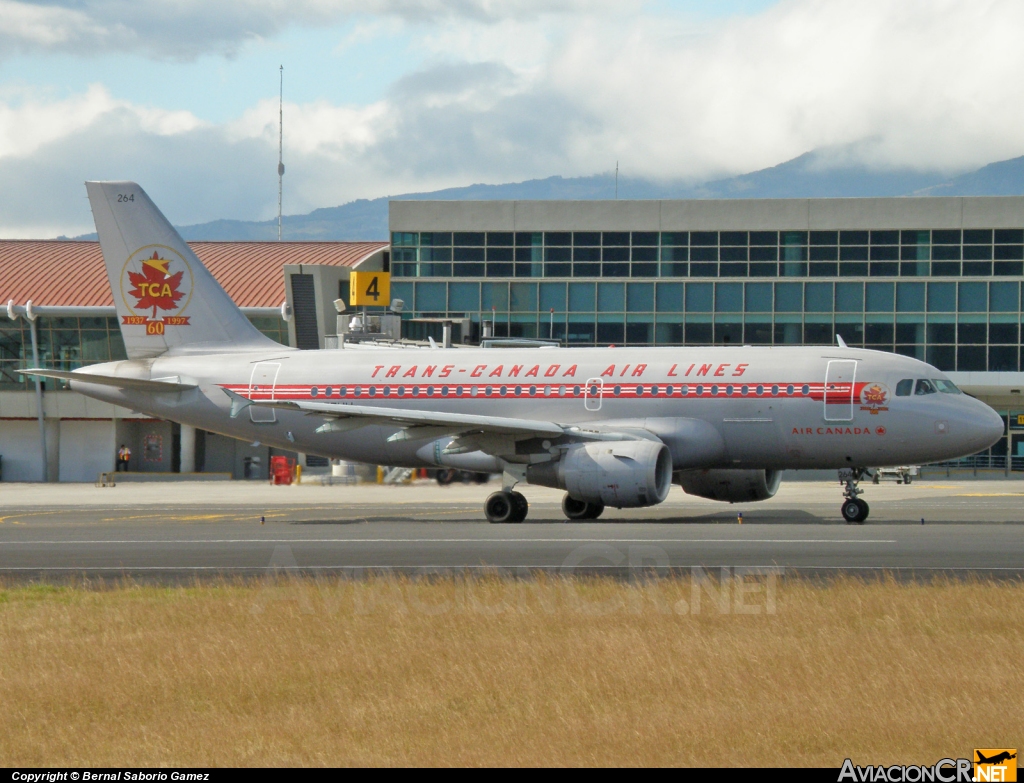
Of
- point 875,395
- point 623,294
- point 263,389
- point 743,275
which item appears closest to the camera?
point 875,395

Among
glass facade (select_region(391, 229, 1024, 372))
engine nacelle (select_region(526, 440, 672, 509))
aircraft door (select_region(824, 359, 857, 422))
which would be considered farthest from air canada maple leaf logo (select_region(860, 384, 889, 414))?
glass facade (select_region(391, 229, 1024, 372))

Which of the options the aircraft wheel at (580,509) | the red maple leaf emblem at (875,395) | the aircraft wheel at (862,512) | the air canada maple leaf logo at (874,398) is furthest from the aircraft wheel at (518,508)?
the red maple leaf emblem at (875,395)

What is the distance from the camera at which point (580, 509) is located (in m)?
31.5

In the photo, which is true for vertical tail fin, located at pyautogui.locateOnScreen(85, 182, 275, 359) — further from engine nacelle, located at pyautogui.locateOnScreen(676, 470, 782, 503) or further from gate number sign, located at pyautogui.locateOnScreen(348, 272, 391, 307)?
gate number sign, located at pyautogui.locateOnScreen(348, 272, 391, 307)

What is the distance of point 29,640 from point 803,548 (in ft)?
46.5

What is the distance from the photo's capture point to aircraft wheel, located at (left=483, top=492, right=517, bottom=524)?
30.4 metres

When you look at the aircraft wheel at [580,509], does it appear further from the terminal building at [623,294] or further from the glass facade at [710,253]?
the glass facade at [710,253]

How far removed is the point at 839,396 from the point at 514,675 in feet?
65.7

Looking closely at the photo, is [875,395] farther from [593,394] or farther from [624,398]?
[593,394]

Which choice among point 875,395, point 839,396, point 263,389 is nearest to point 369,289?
point 263,389

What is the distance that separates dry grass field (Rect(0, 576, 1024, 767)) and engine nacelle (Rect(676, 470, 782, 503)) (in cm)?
1527

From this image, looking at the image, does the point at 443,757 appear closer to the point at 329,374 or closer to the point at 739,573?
the point at 739,573

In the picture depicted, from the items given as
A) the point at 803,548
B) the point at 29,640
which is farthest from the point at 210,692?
the point at 803,548

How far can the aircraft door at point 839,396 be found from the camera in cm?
2962
